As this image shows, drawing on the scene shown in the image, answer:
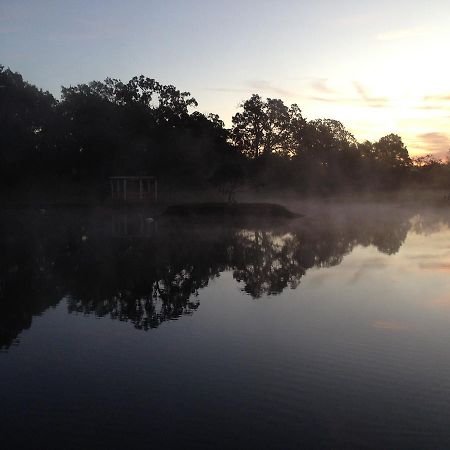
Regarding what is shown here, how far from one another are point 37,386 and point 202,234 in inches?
1035

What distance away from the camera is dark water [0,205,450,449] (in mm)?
7328

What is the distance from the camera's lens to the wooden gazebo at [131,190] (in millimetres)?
59406

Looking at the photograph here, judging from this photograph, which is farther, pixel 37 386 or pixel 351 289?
pixel 351 289

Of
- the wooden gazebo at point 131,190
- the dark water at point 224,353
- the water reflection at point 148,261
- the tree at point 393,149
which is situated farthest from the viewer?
the tree at point 393,149

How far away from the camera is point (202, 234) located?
35.0 meters

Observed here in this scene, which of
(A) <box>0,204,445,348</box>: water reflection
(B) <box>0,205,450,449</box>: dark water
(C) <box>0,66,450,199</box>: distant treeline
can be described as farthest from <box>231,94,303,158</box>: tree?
(B) <box>0,205,450,449</box>: dark water

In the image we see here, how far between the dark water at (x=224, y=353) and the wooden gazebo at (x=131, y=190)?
118 feet

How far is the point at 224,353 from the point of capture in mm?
10570

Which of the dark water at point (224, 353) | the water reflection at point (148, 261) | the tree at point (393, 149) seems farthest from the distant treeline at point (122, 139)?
the tree at point (393, 149)

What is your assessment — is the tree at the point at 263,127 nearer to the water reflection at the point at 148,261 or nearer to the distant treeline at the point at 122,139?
the distant treeline at the point at 122,139

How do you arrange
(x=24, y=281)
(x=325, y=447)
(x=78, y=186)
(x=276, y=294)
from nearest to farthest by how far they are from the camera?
(x=325, y=447) < (x=276, y=294) < (x=24, y=281) < (x=78, y=186)

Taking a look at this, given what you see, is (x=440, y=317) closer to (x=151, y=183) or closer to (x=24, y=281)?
(x=24, y=281)

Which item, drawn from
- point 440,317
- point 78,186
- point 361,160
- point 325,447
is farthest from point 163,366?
point 361,160

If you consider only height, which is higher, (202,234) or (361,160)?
(361,160)
